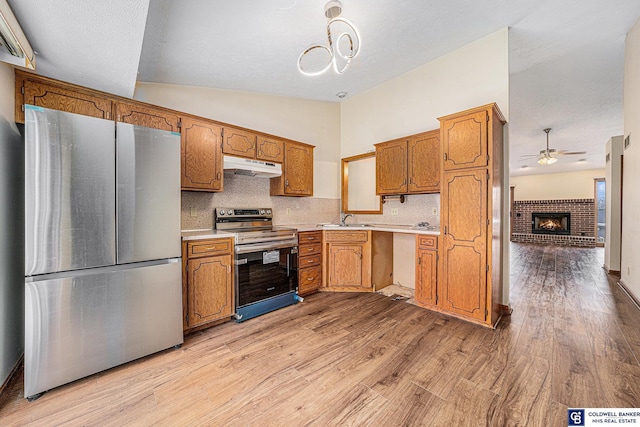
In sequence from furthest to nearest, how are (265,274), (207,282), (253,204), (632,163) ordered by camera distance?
(253,204) → (632,163) → (265,274) → (207,282)

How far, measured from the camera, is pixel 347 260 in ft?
11.9

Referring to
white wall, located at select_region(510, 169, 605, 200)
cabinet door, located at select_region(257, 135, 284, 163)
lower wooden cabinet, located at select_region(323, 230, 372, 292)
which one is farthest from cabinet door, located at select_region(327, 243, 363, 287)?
white wall, located at select_region(510, 169, 605, 200)

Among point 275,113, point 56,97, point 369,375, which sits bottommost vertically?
point 369,375

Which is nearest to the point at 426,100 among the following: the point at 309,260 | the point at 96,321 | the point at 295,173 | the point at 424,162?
the point at 424,162

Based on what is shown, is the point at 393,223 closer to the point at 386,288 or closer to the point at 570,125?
the point at 386,288

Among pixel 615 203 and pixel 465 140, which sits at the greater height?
pixel 465 140

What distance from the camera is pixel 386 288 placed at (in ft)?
12.5

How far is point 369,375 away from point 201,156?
2.63 metres

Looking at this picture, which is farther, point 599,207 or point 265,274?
point 599,207

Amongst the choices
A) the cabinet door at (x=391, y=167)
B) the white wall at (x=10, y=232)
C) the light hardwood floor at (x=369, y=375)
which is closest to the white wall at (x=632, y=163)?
the light hardwood floor at (x=369, y=375)

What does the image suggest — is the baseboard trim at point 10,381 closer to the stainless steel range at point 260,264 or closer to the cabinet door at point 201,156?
the stainless steel range at point 260,264

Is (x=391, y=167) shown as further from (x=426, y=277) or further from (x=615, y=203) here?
(x=615, y=203)

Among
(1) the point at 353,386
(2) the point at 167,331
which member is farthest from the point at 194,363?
(1) the point at 353,386

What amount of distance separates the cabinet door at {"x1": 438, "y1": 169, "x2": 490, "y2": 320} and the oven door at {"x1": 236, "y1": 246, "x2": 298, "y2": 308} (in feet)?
5.70
